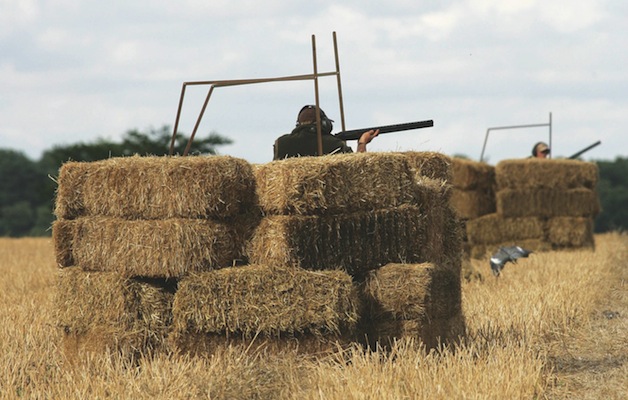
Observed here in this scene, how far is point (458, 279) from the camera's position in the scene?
11195 millimetres

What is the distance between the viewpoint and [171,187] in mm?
9562

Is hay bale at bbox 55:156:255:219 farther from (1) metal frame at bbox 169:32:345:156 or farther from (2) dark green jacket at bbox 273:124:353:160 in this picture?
(2) dark green jacket at bbox 273:124:353:160

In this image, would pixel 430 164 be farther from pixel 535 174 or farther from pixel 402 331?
pixel 535 174

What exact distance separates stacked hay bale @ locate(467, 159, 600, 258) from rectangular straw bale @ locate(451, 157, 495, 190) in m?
0.33

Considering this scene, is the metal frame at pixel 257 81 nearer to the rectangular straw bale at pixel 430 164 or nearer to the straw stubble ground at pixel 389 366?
the rectangular straw bale at pixel 430 164

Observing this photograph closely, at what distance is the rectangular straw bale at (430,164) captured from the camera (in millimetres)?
12336

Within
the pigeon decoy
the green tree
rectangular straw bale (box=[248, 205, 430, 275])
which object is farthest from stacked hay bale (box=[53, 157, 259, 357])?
the green tree

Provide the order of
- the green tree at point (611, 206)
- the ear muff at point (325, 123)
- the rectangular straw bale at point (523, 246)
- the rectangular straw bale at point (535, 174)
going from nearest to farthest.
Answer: the ear muff at point (325, 123) → the rectangular straw bale at point (523, 246) → the rectangular straw bale at point (535, 174) → the green tree at point (611, 206)

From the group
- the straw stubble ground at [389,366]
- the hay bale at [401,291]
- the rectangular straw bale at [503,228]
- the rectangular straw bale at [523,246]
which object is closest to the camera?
the straw stubble ground at [389,366]

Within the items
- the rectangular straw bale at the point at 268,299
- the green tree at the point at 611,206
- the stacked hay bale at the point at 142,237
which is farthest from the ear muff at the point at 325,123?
the green tree at the point at 611,206

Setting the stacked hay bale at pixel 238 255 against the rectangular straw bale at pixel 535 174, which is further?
the rectangular straw bale at pixel 535 174

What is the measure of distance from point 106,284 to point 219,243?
1.22m

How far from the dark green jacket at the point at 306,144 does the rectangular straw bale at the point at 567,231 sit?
46.2ft

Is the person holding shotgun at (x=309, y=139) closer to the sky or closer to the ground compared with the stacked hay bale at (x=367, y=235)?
closer to the sky
